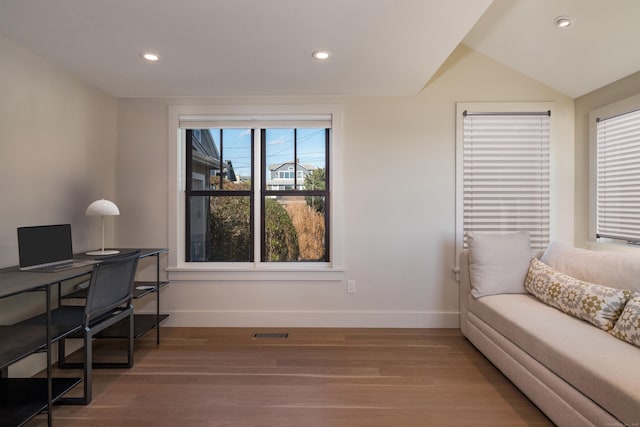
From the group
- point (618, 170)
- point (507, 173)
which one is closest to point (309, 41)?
point (507, 173)

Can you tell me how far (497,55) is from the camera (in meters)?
3.14

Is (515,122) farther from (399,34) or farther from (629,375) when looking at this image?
(629,375)

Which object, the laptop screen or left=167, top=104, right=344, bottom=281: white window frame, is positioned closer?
the laptop screen

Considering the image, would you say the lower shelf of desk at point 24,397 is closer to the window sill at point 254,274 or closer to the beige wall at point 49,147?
the beige wall at point 49,147

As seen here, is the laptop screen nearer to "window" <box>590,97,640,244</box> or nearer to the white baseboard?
the white baseboard

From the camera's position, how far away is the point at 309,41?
89.2 inches

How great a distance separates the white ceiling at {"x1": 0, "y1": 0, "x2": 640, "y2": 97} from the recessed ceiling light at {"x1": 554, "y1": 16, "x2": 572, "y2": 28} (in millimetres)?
37

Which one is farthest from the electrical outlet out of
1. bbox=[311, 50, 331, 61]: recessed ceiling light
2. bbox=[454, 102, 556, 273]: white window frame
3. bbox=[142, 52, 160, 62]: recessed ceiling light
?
bbox=[142, 52, 160, 62]: recessed ceiling light

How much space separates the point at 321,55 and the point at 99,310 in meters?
2.33

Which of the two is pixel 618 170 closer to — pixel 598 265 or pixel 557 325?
pixel 598 265

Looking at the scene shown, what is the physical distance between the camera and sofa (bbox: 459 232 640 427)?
1553 mm

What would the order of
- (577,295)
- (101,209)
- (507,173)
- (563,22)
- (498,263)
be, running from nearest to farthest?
(577,295)
(563,22)
(101,209)
(498,263)
(507,173)

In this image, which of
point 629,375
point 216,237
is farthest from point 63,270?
point 629,375

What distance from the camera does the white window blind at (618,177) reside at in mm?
2646
